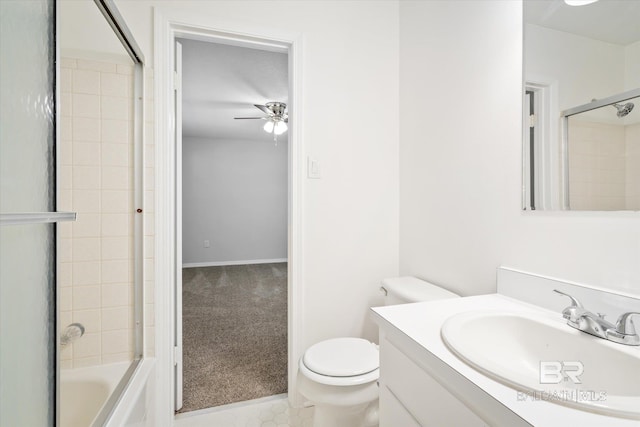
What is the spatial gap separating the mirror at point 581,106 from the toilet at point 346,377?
622 millimetres

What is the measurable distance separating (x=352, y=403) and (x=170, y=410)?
0.94 m

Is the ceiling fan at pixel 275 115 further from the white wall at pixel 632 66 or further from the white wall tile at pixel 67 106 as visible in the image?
the white wall at pixel 632 66

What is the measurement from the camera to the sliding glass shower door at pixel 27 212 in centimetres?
67

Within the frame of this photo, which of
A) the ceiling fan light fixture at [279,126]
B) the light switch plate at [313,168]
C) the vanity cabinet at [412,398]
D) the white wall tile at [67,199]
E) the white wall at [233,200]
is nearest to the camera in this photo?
the vanity cabinet at [412,398]

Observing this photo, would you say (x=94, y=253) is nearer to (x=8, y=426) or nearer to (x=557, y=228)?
(x=8, y=426)

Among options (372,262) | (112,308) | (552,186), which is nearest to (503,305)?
(552,186)

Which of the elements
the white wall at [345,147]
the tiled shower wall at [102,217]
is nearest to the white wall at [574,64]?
the white wall at [345,147]

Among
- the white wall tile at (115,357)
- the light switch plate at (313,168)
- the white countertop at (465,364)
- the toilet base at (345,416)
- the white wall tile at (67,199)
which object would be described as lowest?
the toilet base at (345,416)

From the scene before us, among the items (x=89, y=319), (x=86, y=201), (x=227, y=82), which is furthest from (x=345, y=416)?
(x=227, y=82)

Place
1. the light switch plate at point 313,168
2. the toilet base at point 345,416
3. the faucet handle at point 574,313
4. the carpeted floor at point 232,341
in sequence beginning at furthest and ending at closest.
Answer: the carpeted floor at point 232,341, the light switch plate at point 313,168, the toilet base at point 345,416, the faucet handle at point 574,313

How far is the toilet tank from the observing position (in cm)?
130

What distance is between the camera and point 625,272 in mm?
784

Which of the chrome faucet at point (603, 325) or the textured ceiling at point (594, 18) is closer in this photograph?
the chrome faucet at point (603, 325)

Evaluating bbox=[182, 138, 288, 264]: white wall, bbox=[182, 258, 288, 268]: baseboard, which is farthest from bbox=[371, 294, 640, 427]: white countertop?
bbox=[182, 258, 288, 268]: baseboard
